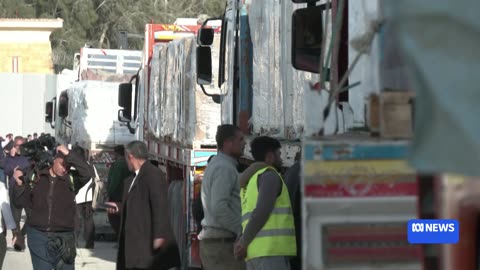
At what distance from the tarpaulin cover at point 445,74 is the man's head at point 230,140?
5780 millimetres

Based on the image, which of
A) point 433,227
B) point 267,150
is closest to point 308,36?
point 267,150

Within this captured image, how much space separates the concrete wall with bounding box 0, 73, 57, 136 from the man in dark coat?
1435 inches

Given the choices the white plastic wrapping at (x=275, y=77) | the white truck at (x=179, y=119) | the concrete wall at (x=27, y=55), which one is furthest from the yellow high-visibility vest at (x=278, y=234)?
the concrete wall at (x=27, y=55)

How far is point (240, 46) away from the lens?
33.0ft

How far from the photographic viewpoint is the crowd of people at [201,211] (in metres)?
7.62

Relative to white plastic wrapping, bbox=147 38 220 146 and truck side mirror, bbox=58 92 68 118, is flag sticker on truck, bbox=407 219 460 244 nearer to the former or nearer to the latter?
white plastic wrapping, bbox=147 38 220 146

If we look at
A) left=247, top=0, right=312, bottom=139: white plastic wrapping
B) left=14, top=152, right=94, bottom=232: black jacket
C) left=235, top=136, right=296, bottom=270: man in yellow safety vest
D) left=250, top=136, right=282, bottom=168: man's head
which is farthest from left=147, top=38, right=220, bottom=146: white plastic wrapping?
left=235, top=136, right=296, bottom=270: man in yellow safety vest

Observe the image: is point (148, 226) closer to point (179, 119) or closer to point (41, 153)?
point (41, 153)

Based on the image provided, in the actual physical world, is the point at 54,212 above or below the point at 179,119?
below

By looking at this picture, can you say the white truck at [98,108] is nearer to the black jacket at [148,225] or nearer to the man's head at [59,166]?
the man's head at [59,166]

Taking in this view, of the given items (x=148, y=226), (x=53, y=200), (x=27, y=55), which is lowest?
(x=148, y=226)

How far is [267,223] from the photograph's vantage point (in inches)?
299

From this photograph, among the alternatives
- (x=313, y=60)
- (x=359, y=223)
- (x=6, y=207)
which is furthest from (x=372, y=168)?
(x=6, y=207)

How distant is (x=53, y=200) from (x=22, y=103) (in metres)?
35.7
